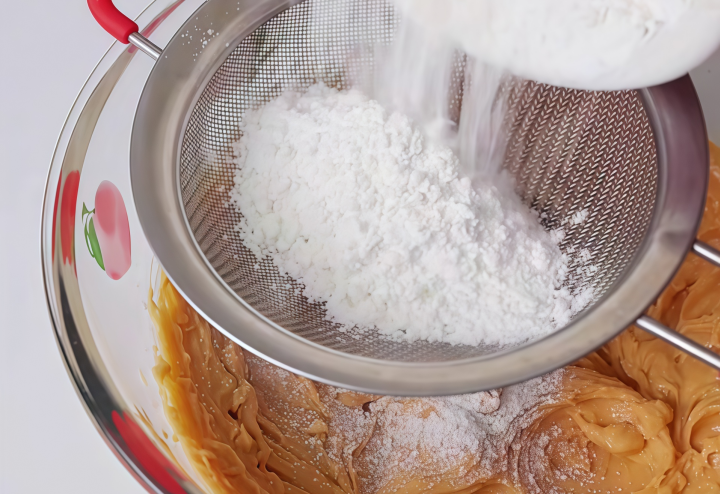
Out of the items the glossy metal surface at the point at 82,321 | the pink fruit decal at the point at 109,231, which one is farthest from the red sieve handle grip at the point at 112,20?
the pink fruit decal at the point at 109,231

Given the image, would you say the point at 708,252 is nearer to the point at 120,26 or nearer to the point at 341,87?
the point at 341,87

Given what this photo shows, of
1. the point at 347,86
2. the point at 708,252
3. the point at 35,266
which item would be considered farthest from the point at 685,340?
the point at 35,266

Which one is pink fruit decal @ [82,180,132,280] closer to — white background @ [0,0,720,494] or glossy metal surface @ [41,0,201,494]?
glossy metal surface @ [41,0,201,494]

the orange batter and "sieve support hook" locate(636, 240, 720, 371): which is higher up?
"sieve support hook" locate(636, 240, 720, 371)

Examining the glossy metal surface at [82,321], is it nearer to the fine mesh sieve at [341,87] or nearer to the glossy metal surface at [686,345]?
the fine mesh sieve at [341,87]

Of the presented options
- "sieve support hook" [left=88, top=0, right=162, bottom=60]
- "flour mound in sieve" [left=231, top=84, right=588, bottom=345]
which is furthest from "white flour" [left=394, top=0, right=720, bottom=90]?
"sieve support hook" [left=88, top=0, right=162, bottom=60]

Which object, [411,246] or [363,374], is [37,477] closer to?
[363,374]
